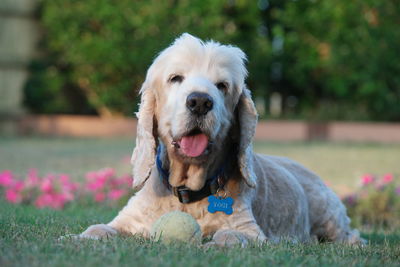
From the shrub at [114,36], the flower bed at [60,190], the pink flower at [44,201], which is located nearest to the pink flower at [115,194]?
the flower bed at [60,190]

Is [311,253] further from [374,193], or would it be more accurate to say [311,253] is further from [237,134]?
[374,193]

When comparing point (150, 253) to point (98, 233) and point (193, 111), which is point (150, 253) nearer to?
point (98, 233)

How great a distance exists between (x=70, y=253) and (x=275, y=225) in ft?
7.57

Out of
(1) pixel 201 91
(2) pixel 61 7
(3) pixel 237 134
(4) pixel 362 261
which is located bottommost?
(4) pixel 362 261

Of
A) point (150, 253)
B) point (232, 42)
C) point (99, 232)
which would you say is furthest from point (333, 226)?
point (232, 42)

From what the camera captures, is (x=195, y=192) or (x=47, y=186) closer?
(x=195, y=192)

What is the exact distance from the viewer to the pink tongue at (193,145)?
14.7ft

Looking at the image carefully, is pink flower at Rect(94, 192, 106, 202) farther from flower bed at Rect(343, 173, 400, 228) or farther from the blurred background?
the blurred background

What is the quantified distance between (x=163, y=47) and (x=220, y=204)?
1499 centimetres

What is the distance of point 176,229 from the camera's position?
13.3 ft

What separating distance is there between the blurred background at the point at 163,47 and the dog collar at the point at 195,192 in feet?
47.5

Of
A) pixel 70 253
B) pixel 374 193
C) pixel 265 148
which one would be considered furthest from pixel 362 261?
pixel 265 148

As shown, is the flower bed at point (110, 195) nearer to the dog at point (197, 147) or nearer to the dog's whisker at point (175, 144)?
the dog at point (197, 147)

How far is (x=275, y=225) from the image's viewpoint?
521cm
